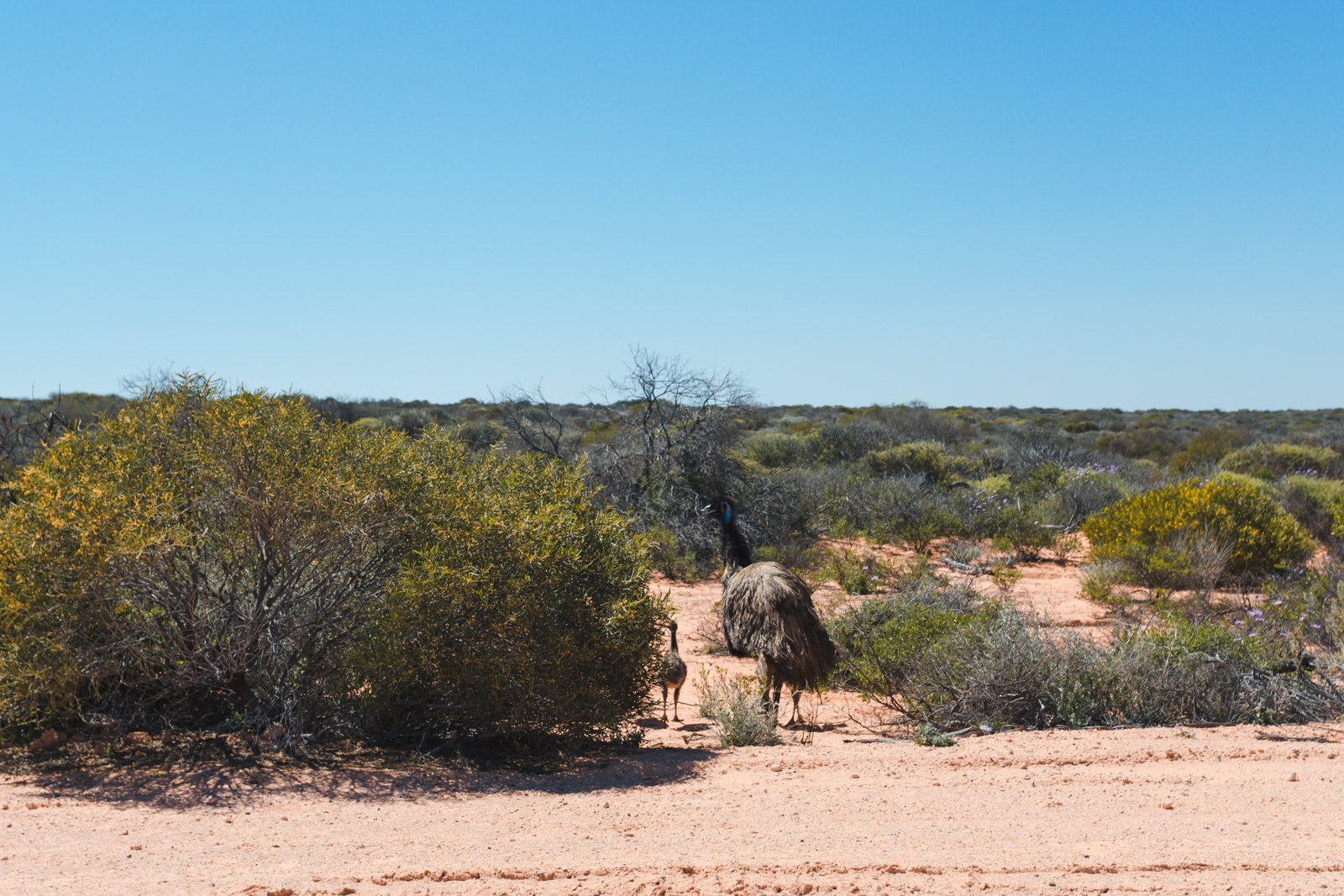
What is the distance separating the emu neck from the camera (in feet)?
26.7

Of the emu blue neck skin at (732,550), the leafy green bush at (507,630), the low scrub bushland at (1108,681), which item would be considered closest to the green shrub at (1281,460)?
the low scrub bushland at (1108,681)

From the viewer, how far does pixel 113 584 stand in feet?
16.4

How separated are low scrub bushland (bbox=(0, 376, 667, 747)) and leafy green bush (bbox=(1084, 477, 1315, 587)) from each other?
8184mm

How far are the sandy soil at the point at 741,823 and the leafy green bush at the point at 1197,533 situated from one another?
5.74 metres

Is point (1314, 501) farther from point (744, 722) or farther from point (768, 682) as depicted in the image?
point (744, 722)

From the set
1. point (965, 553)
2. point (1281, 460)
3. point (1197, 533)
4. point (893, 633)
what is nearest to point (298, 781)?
point (893, 633)

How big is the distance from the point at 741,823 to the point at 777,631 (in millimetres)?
2357

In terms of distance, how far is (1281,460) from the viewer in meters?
21.2

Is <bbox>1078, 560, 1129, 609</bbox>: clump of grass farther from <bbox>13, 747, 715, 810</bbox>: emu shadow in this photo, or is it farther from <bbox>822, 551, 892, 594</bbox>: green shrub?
<bbox>13, 747, 715, 810</bbox>: emu shadow

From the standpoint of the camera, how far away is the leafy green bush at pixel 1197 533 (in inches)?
450

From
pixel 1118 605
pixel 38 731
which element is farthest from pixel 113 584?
pixel 1118 605

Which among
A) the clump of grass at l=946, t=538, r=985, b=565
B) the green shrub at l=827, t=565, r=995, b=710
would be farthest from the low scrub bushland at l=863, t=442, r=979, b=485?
the green shrub at l=827, t=565, r=995, b=710

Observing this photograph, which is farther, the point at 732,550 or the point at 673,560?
the point at 673,560

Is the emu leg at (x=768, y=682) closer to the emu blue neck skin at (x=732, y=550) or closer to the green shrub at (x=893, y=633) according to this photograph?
the green shrub at (x=893, y=633)
